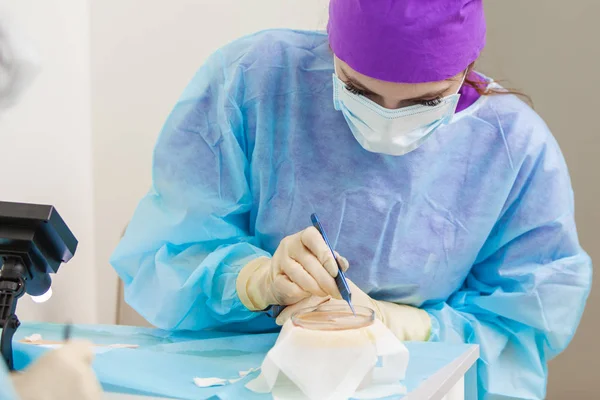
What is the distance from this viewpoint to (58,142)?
5.18ft

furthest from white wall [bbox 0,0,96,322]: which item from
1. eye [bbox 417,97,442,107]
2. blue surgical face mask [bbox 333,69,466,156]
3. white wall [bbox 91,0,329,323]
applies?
eye [bbox 417,97,442,107]

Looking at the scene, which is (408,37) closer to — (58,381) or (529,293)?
(529,293)

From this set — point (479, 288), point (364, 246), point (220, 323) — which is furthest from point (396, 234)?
point (220, 323)

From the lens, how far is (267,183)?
1.34m

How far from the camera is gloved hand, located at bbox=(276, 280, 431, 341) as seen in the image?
1180mm

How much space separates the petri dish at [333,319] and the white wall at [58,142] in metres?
0.68

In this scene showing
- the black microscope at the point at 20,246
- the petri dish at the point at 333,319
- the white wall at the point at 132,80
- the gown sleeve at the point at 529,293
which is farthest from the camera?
the white wall at the point at 132,80

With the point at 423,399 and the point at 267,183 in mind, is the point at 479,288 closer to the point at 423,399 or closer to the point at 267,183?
the point at 267,183

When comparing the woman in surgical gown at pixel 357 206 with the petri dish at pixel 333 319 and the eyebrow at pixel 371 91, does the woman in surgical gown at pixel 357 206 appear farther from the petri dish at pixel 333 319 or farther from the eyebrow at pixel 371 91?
the petri dish at pixel 333 319

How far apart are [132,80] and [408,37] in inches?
36.8

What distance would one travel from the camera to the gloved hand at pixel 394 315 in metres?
1.18

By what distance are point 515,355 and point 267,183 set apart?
580 millimetres

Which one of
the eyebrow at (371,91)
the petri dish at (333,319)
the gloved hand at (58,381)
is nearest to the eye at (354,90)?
the eyebrow at (371,91)

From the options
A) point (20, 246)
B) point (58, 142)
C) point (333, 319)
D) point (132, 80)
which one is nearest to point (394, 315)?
point (333, 319)
